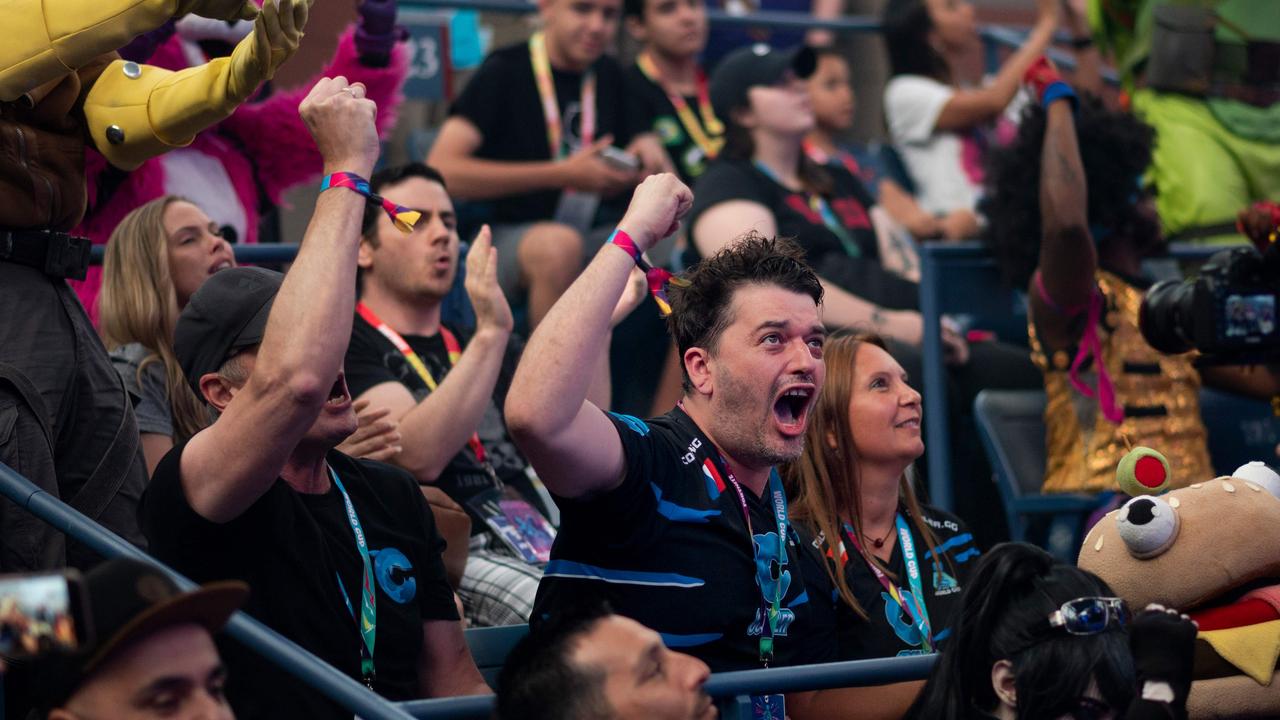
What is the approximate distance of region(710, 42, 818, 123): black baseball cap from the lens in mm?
7137

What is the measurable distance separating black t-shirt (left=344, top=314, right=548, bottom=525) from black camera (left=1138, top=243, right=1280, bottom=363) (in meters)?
1.96

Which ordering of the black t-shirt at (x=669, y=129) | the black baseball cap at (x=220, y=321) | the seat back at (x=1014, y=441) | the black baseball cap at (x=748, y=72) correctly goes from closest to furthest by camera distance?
the black baseball cap at (x=220, y=321) → the seat back at (x=1014, y=441) → the black baseball cap at (x=748, y=72) → the black t-shirt at (x=669, y=129)

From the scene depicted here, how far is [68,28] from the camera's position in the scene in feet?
11.4

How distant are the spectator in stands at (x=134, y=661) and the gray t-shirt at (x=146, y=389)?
6.52 feet

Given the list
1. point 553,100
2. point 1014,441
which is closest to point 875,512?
point 1014,441

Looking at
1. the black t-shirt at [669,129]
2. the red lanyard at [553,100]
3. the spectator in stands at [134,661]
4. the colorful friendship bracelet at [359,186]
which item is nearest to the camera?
the spectator in stands at [134,661]

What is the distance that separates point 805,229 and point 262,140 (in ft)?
7.13

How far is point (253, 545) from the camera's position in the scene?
3.41 meters

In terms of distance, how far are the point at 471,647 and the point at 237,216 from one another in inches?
87.4

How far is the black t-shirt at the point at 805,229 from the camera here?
6812mm

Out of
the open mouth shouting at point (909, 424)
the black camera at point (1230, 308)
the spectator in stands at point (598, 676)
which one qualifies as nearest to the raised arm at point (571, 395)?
the spectator in stands at point (598, 676)

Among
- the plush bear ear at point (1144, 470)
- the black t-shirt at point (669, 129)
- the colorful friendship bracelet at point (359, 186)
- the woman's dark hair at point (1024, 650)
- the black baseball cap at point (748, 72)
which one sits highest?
the colorful friendship bracelet at point (359, 186)

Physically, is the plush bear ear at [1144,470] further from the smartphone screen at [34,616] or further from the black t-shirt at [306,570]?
the smartphone screen at [34,616]

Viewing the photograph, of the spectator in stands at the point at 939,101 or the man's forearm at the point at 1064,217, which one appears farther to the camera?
the spectator in stands at the point at 939,101
